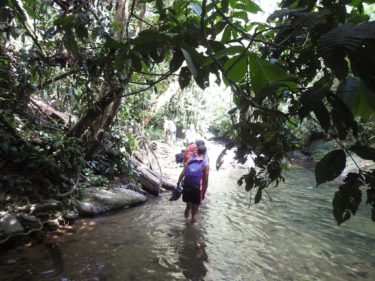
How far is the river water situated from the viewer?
409 cm

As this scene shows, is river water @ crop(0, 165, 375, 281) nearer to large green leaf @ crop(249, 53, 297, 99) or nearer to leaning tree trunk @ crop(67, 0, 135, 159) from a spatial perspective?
leaning tree trunk @ crop(67, 0, 135, 159)

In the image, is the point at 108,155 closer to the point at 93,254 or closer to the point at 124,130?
the point at 124,130

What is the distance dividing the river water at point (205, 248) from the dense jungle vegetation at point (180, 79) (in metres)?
1.05

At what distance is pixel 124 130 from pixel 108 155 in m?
1.36

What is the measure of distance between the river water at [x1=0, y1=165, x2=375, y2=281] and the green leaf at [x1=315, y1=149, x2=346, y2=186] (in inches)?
127

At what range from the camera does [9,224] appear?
445cm

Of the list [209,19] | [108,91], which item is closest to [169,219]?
[108,91]

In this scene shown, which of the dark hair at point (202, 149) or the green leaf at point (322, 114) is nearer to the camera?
the green leaf at point (322, 114)

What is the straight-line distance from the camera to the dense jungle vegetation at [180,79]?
3.45 ft

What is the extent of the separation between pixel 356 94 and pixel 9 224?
453 cm

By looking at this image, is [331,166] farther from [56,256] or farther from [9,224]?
[9,224]

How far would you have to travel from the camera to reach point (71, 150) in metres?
6.20

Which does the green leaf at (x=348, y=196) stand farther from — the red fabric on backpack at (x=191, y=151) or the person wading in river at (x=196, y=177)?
the red fabric on backpack at (x=191, y=151)

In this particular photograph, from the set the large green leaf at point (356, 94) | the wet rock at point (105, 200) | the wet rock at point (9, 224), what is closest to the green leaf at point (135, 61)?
the large green leaf at point (356, 94)
